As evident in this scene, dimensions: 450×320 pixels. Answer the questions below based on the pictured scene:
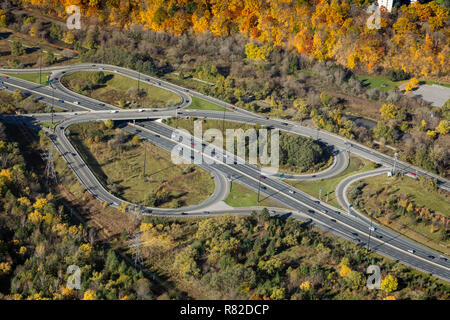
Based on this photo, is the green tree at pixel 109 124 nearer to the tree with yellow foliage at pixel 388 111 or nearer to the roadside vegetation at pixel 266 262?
the roadside vegetation at pixel 266 262

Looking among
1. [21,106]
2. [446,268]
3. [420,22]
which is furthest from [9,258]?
[420,22]

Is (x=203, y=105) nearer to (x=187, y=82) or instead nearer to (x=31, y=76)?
(x=187, y=82)

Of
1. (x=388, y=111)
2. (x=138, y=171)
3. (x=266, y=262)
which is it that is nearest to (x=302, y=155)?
(x=388, y=111)

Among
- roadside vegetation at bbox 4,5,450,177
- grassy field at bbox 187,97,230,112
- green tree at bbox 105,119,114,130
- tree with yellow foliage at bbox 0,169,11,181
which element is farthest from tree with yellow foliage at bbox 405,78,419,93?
tree with yellow foliage at bbox 0,169,11,181

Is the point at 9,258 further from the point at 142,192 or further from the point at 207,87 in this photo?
the point at 207,87

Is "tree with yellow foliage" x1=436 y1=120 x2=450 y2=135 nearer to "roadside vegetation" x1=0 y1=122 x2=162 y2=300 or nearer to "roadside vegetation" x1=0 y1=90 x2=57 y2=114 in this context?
"roadside vegetation" x1=0 y1=122 x2=162 y2=300
